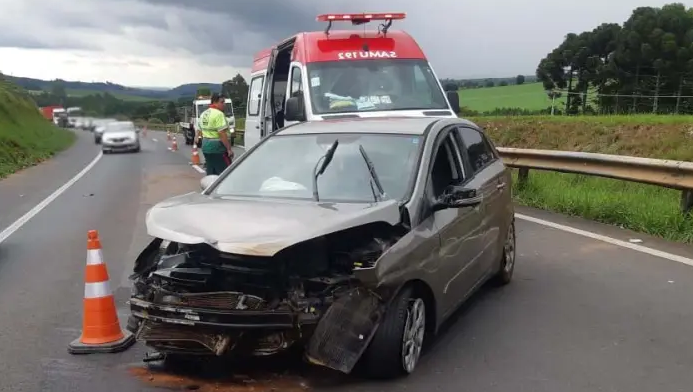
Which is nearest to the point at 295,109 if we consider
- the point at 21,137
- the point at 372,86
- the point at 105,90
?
the point at 372,86

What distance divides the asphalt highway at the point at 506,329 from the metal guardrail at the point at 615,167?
0.81 metres

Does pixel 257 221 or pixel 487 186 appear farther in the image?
pixel 487 186

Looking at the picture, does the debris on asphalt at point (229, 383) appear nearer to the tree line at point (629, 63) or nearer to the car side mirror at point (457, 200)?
the car side mirror at point (457, 200)

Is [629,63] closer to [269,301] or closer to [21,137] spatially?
[21,137]

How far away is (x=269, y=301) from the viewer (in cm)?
406

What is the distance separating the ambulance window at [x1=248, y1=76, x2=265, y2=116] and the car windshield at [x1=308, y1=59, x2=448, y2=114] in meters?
2.79

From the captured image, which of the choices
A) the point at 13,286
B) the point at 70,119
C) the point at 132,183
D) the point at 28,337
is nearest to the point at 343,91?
the point at 70,119

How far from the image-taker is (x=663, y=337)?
16.8 ft

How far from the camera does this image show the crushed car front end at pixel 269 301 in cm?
401

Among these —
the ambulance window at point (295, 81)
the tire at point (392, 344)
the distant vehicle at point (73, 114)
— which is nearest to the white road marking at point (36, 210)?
the distant vehicle at point (73, 114)

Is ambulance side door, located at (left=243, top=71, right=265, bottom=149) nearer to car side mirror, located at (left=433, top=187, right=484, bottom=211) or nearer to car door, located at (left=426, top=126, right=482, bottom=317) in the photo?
car door, located at (left=426, top=126, right=482, bottom=317)

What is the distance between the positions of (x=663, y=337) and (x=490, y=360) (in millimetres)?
1333

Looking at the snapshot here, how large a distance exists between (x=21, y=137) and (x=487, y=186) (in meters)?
31.4

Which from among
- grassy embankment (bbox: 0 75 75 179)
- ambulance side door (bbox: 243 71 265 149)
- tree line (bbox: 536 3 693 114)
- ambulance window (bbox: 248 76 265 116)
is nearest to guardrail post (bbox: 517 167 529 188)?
ambulance side door (bbox: 243 71 265 149)
